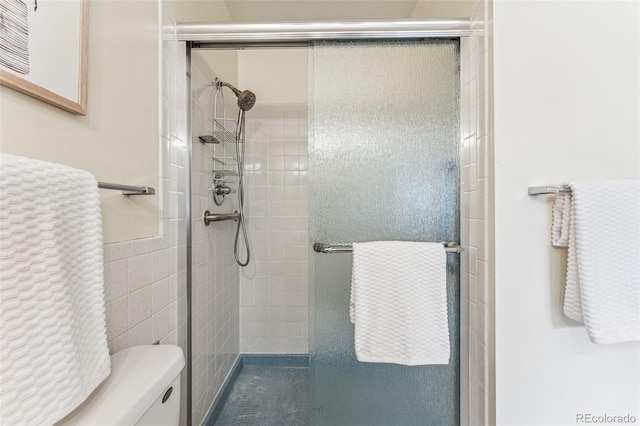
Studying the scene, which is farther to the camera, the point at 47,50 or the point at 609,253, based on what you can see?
the point at 609,253

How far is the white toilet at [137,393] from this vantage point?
514mm

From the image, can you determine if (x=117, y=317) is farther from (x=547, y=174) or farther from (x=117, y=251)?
(x=547, y=174)

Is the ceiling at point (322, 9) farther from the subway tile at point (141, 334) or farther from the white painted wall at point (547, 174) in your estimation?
the subway tile at point (141, 334)

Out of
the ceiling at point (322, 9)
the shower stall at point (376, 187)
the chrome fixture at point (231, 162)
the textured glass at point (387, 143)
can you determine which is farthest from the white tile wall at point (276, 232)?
the textured glass at point (387, 143)

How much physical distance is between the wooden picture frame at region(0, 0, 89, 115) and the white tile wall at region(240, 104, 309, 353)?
1.36 metres

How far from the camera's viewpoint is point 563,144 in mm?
926

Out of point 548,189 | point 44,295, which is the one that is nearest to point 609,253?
point 548,189

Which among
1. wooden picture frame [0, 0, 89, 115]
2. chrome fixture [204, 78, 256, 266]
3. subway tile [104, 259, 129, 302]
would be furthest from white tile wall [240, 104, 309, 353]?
wooden picture frame [0, 0, 89, 115]

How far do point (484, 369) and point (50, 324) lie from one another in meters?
1.25

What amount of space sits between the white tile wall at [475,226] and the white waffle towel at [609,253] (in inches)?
9.8

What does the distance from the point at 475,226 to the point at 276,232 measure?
1389mm

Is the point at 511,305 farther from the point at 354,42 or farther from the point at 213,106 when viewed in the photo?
the point at 213,106

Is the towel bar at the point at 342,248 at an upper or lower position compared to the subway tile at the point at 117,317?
upper

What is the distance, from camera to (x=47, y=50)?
59cm
